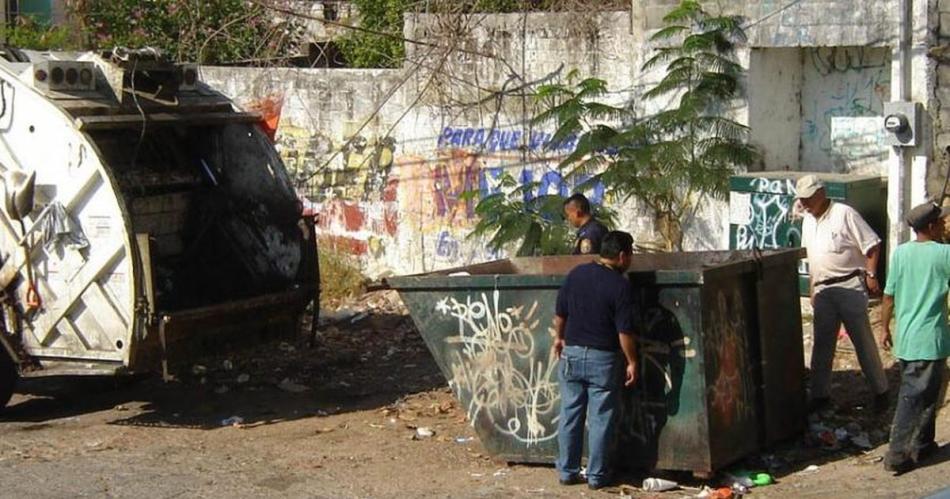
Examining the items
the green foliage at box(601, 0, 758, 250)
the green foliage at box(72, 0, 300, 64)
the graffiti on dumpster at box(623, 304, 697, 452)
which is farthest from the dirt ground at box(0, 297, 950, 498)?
the green foliage at box(72, 0, 300, 64)

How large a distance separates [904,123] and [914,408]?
3.05m

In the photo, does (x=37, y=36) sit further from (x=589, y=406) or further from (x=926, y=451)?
(x=926, y=451)

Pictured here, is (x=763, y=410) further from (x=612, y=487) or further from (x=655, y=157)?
(x=655, y=157)

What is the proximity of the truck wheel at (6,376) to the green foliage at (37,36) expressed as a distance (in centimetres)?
686

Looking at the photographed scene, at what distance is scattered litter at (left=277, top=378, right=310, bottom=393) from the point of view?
10477 mm

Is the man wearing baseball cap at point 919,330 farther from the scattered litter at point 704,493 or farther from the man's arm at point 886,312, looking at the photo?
the scattered litter at point 704,493

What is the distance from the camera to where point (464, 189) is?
12820 mm

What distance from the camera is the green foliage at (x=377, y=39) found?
1419 centimetres

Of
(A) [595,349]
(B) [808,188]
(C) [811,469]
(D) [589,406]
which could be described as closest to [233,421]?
(D) [589,406]

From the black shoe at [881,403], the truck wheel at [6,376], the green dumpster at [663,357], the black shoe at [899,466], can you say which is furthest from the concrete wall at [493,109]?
the truck wheel at [6,376]

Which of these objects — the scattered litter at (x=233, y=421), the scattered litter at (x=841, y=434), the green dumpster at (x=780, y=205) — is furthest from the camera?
the green dumpster at (x=780, y=205)

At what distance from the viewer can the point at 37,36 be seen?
16.6 m

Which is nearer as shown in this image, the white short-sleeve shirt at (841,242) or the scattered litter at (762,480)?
the scattered litter at (762,480)

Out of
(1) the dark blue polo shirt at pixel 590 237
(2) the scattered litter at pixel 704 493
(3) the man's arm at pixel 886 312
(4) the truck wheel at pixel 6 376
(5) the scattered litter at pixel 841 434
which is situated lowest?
(2) the scattered litter at pixel 704 493
